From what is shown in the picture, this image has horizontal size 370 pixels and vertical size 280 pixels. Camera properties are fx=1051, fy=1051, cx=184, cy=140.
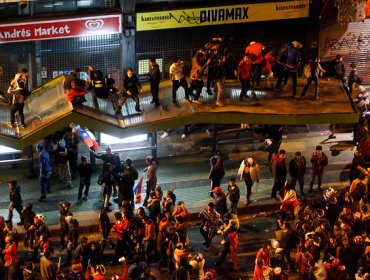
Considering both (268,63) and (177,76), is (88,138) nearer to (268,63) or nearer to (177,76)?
(177,76)

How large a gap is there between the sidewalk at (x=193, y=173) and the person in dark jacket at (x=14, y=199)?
1.10 meters

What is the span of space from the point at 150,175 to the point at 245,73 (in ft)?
14.5

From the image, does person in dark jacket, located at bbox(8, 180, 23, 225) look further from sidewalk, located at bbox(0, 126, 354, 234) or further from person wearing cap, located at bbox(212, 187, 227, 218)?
person wearing cap, located at bbox(212, 187, 227, 218)

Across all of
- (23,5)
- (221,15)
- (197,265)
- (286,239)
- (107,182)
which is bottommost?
(197,265)

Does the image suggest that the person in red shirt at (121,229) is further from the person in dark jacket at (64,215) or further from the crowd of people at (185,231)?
the person in dark jacket at (64,215)

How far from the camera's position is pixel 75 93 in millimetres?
30531

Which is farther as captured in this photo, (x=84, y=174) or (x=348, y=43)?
(x=348, y=43)

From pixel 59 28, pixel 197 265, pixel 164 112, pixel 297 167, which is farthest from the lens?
pixel 59 28

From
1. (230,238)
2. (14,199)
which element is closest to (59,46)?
(14,199)

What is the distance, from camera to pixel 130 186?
29922 millimetres

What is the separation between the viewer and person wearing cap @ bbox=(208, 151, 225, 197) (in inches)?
1204

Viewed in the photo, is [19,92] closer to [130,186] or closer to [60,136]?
[60,136]

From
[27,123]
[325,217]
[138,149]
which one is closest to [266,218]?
[325,217]

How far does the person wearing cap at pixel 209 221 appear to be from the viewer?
2791 centimetres
